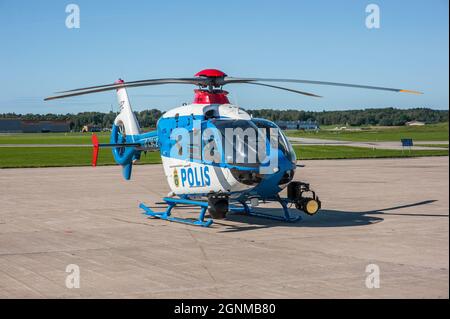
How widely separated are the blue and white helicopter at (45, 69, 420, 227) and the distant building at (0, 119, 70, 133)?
113m

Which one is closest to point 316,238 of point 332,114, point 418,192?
point 418,192

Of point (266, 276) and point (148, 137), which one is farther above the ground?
point (148, 137)

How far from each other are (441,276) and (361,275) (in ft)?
3.71

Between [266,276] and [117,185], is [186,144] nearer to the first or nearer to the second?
[266,276]

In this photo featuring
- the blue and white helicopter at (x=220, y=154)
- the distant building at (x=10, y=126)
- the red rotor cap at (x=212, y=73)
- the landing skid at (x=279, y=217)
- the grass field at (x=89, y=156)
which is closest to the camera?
the blue and white helicopter at (x=220, y=154)

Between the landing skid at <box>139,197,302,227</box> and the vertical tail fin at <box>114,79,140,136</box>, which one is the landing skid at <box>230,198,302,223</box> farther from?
the vertical tail fin at <box>114,79,140,136</box>

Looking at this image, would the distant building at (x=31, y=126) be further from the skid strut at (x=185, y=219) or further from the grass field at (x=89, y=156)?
the skid strut at (x=185, y=219)

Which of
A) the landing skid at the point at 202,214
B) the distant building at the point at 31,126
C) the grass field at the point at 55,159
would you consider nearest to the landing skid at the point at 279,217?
the landing skid at the point at 202,214

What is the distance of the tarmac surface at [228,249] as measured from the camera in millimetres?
8617

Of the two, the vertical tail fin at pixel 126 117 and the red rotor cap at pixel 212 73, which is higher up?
the red rotor cap at pixel 212 73

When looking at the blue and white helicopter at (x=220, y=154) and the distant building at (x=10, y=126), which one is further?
the distant building at (x=10, y=126)

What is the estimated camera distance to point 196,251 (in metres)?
11.5

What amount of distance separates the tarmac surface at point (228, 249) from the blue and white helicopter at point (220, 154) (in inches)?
29.0

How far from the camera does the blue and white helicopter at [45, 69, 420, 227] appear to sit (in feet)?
43.5
